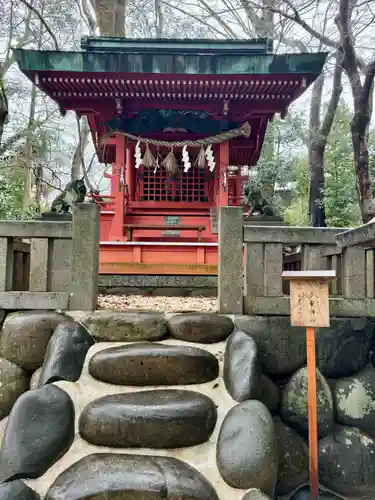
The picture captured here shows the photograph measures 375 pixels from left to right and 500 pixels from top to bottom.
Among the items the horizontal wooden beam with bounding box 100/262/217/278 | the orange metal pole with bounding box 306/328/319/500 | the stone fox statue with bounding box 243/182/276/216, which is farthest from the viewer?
the stone fox statue with bounding box 243/182/276/216

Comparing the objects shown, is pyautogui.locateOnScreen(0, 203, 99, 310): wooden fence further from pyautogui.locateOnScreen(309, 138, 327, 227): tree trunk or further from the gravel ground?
pyautogui.locateOnScreen(309, 138, 327, 227): tree trunk

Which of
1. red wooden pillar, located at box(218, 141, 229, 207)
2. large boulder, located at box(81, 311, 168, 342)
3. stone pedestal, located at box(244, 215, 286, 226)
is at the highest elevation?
red wooden pillar, located at box(218, 141, 229, 207)

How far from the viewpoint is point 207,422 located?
2744 millimetres

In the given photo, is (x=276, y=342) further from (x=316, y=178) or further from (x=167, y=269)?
(x=316, y=178)

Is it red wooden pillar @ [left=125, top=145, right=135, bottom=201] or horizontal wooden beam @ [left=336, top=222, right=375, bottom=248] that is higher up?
red wooden pillar @ [left=125, top=145, right=135, bottom=201]

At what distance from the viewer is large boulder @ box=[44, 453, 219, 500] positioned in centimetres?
229

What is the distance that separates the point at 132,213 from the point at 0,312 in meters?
5.21

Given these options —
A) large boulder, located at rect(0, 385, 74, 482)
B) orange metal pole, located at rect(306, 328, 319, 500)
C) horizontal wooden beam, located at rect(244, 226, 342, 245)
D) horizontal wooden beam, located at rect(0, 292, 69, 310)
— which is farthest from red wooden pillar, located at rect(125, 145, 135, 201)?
orange metal pole, located at rect(306, 328, 319, 500)

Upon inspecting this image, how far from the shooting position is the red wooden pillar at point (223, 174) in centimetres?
825

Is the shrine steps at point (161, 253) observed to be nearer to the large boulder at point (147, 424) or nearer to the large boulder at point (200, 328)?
the large boulder at point (200, 328)

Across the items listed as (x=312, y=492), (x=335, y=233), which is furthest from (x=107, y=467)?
(x=335, y=233)

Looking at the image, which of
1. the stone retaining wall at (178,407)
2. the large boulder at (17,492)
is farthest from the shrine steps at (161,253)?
the large boulder at (17,492)

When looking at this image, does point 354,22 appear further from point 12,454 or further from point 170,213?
point 12,454

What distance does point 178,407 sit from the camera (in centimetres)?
272
